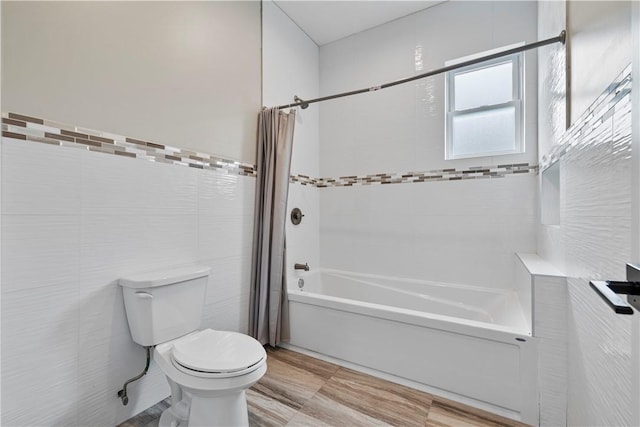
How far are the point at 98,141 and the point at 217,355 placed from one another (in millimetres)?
1160

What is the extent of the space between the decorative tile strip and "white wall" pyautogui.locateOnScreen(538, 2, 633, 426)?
0.84m

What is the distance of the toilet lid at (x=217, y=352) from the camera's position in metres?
1.25

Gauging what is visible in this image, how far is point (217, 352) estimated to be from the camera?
1365 mm

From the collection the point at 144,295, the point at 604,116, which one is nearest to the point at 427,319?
the point at 604,116

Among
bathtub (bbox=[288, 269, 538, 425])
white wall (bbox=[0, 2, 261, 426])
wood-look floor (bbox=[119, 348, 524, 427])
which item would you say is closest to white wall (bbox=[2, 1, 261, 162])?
white wall (bbox=[0, 2, 261, 426])

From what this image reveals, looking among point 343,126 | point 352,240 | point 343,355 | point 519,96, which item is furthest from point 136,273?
point 519,96

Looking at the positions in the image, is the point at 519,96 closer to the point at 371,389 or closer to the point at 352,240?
the point at 352,240

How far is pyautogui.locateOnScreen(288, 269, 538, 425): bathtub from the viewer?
1537 millimetres

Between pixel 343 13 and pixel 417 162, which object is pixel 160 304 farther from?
pixel 343 13

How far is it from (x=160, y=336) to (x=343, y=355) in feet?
3.87

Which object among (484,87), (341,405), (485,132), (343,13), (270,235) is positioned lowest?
(341,405)

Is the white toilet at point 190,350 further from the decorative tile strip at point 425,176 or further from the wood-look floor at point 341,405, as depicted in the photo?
the decorative tile strip at point 425,176

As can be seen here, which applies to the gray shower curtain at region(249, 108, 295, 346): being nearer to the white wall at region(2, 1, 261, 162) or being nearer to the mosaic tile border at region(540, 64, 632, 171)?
the white wall at region(2, 1, 261, 162)

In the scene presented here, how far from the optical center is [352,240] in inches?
115
